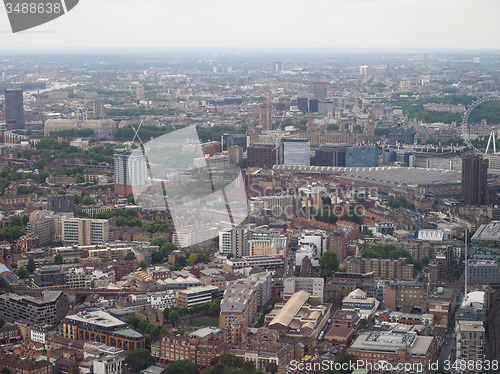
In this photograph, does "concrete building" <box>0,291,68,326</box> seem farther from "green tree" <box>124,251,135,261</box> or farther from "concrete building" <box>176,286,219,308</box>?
"green tree" <box>124,251,135,261</box>

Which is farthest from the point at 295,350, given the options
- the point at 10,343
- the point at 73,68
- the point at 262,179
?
the point at 73,68

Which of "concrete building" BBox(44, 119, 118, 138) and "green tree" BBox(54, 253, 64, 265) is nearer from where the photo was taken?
"green tree" BBox(54, 253, 64, 265)

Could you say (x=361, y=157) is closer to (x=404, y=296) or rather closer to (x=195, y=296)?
(x=404, y=296)

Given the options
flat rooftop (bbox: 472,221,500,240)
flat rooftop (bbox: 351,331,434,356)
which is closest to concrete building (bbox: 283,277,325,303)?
flat rooftop (bbox: 351,331,434,356)

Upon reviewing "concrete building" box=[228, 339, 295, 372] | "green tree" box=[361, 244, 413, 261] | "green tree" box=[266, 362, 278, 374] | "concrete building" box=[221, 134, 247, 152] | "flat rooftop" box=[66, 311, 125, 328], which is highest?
"flat rooftop" box=[66, 311, 125, 328]

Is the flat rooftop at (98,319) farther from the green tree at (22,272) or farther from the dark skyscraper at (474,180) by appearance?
the dark skyscraper at (474,180)
